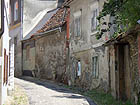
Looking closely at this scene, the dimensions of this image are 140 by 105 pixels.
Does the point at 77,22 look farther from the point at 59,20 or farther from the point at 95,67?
the point at 59,20

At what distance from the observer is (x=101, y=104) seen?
11.9 meters

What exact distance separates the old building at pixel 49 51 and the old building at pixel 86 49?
151 centimetres

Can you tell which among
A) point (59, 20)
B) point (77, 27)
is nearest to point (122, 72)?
point (77, 27)

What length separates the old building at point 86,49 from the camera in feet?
52.5

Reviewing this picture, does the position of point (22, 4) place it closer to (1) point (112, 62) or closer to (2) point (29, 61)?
(2) point (29, 61)

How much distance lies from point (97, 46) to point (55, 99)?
180 inches

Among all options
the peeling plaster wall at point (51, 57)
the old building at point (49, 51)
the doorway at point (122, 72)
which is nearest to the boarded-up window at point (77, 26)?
the old building at point (49, 51)

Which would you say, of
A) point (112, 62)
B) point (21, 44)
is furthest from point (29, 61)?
point (112, 62)

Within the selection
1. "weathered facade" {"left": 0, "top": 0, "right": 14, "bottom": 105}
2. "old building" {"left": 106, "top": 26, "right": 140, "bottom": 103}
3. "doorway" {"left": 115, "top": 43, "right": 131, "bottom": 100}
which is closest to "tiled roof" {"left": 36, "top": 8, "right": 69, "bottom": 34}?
"weathered facade" {"left": 0, "top": 0, "right": 14, "bottom": 105}

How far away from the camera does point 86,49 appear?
18062 millimetres

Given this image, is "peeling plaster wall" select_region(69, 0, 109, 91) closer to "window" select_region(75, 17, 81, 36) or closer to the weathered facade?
"window" select_region(75, 17, 81, 36)

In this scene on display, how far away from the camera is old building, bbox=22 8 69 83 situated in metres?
22.0

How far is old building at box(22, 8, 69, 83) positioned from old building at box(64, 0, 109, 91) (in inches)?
59.5

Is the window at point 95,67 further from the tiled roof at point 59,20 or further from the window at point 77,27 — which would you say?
the tiled roof at point 59,20
